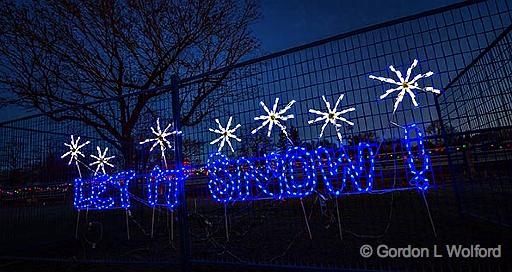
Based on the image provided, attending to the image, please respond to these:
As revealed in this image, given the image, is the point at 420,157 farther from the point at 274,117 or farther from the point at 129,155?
the point at 129,155

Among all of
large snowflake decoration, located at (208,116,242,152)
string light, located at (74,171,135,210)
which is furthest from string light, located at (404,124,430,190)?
string light, located at (74,171,135,210)

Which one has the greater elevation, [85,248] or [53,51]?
[53,51]

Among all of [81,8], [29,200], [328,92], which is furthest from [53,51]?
[328,92]

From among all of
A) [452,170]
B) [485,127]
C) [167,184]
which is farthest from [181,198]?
[485,127]

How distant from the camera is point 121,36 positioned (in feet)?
30.1

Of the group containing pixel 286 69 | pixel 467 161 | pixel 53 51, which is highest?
pixel 53 51

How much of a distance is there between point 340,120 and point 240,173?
1.78m

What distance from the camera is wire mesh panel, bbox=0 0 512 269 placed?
3607mm

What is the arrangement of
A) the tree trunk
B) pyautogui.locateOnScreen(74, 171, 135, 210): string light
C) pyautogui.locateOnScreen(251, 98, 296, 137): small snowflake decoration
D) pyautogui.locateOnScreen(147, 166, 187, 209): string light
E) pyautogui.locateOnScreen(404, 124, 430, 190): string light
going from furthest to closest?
the tree trunk, pyautogui.locateOnScreen(74, 171, 135, 210): string light, pyautogui.locateOnScreen(147, 166, 187, 209): string light, pyautogui.locateOnScreen(251, 98, 296, 137): small snowflake decoration, pyautogui.locateOnScreen(404, 124, 430, 190): string light

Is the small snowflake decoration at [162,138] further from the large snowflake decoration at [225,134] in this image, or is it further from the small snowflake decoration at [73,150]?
the small snowflake decoration at [73,150]

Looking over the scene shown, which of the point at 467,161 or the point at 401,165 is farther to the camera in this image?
the point at 467,161

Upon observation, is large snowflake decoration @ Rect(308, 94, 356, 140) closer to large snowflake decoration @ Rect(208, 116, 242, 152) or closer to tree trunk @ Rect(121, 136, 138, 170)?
large snowflake decoration @ Rect(208, 116, 242, 152)

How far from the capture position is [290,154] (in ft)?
13.6

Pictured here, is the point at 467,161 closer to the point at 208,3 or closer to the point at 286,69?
the point at 286,69
